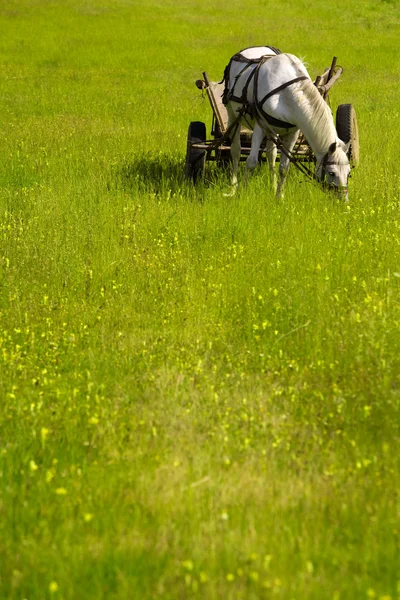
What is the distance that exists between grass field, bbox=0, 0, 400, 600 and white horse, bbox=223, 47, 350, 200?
335 mm

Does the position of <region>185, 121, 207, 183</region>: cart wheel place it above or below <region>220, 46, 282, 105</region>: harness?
below

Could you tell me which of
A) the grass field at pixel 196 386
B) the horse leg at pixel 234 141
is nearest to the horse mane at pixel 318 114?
the grass field at pixel 196 386

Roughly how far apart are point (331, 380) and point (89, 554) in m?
2.08

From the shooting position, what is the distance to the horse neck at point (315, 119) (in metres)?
8.61

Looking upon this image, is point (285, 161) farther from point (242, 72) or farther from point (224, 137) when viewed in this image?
point (242, 72)

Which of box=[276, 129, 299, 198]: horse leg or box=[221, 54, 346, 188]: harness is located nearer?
box=[221, 54, 346, 188]: harness

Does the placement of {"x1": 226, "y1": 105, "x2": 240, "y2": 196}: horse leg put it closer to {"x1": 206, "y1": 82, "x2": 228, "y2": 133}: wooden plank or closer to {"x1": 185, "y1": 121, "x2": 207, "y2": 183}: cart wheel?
{"x1": 206, "y1": 82, "x2": 228, "y2": 133}: wooden plank

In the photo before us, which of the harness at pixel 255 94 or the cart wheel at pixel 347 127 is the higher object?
Answer: the harness at pixel 255 94

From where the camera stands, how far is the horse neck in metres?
8.61

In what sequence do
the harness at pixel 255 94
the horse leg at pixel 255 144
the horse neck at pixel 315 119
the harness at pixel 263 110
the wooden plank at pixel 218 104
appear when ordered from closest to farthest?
1. the horse neck at pixel 315 119
2. the harness at pixel 263 110
3. the harness at pixel 255 94
4. the horse leg at pixel 255 144
5. the wooden plank at pixel 218 104

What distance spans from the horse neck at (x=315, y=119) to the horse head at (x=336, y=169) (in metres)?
0.11

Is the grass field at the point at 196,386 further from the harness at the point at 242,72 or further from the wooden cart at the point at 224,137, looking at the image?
the harness at the point at 242,72

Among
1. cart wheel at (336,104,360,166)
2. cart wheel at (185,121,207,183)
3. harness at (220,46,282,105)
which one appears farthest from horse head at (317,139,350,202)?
cart wheel at (185,121,207,183)

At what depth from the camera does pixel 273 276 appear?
640 cm
